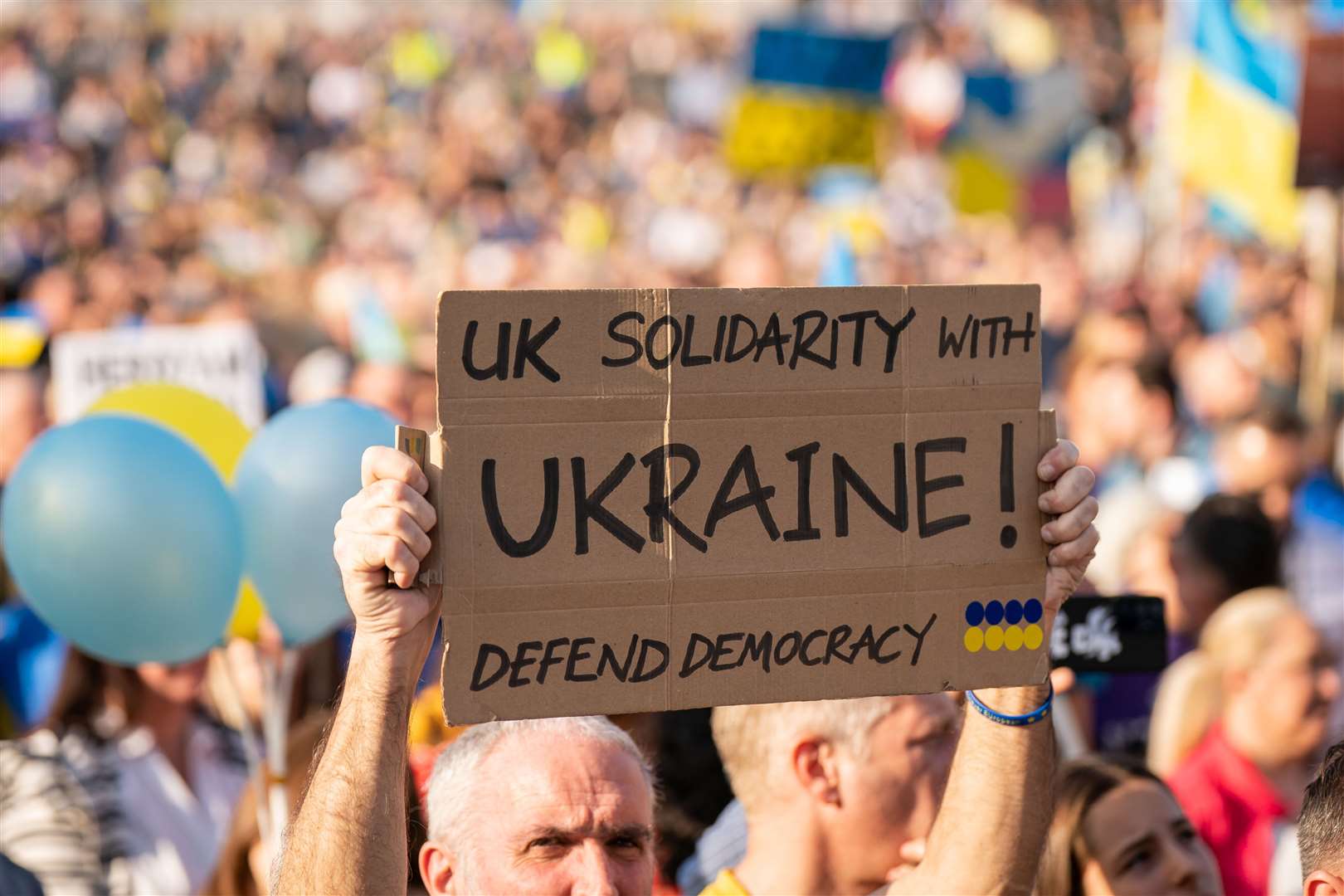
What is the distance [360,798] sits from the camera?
6.52 feet

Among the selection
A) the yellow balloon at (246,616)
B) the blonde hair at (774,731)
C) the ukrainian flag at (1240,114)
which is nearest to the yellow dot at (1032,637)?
the blonde hair at (774,731)

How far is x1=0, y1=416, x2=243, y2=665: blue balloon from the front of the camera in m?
3.42

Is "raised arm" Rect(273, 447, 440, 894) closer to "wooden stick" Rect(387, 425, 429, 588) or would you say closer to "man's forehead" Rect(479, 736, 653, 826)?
"wooden stick" Rect(387, 425, 429, 588)

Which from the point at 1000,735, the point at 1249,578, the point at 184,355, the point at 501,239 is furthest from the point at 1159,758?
the point at 501,239

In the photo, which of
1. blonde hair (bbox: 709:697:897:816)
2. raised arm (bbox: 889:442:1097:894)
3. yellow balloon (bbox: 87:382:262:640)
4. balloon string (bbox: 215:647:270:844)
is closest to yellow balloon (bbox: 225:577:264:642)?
balloon string (bbox: 215:647:270:844)

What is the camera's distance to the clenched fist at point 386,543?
1965 millimetres

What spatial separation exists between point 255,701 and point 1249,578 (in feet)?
9.19

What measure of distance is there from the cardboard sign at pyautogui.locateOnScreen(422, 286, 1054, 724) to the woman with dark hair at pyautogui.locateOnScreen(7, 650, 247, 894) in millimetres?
1825

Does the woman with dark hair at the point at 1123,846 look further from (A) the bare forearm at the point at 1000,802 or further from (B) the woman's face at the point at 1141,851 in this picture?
(A) the bare forearm at the point at 1000,802

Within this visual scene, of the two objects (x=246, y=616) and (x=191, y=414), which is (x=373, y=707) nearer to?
(x=246, y=616)

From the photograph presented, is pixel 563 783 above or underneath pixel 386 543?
underneath

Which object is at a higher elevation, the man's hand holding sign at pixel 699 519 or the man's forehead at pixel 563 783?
the man's hand holding sign at pixel 699 519

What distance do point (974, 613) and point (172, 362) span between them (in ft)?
15.0

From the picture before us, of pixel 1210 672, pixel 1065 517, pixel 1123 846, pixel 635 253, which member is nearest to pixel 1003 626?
pixel 1065 517
